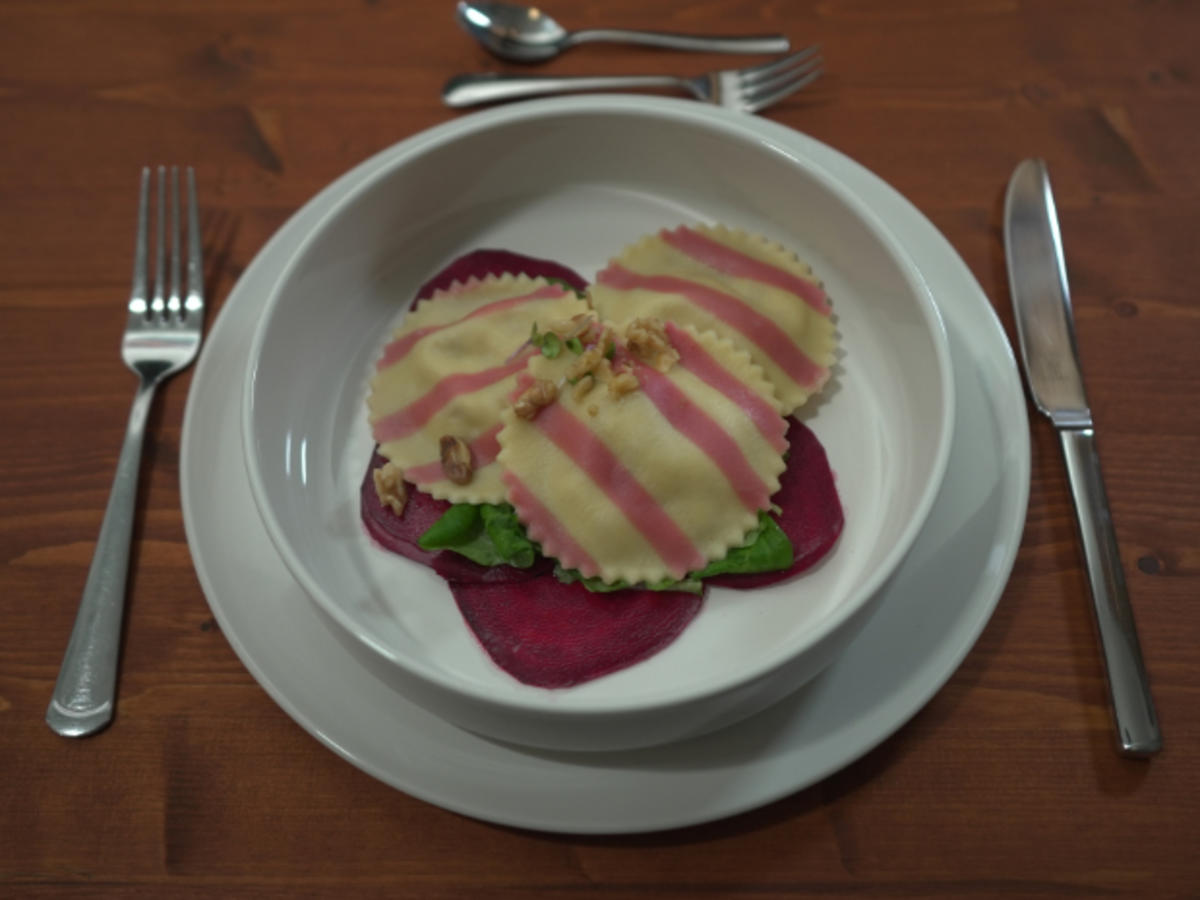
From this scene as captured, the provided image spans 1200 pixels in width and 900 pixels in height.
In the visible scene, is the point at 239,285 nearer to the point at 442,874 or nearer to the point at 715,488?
the point at 715,488

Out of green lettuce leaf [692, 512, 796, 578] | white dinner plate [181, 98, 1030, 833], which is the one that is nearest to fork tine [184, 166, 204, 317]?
white dinner plate [181, 98, 1030, 833]

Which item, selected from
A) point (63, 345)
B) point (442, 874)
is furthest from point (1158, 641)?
point (63, 345)

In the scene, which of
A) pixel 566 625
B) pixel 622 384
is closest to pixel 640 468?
pixel 622 384

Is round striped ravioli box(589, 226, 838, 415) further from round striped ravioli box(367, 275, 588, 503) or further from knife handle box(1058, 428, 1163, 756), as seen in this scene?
knife handle box(1058, 428, 1163, 756)

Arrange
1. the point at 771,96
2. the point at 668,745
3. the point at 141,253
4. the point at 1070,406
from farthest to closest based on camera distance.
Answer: the point at 771,96
the point at 141,253
the point at 1070,406
the point at 668,745

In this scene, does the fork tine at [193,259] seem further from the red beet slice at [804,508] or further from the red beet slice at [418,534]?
the red beet slice at [804,508]

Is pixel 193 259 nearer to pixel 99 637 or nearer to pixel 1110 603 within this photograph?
pixel 99 637

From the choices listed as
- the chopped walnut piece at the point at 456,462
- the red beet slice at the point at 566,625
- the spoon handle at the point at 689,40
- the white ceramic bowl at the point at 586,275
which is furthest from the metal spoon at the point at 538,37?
the red beet slice at the point at 566,625
